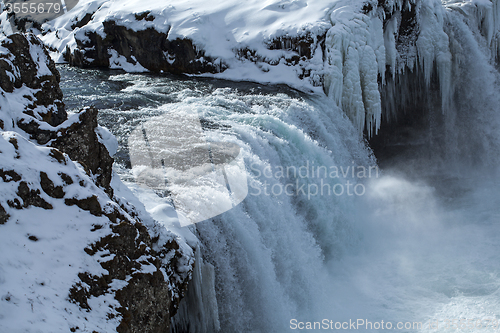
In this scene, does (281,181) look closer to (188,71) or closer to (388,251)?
(388,251)

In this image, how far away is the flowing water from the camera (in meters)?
4.14

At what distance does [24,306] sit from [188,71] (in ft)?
27.7

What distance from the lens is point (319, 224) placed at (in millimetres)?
5668

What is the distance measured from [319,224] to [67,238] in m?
4.04

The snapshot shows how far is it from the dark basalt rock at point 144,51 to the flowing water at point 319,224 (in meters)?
0.79

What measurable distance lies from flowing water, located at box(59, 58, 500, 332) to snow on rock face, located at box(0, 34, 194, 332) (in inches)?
42.6

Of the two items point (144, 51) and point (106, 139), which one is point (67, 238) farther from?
point (144, 51)

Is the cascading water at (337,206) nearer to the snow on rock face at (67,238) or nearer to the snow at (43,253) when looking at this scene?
the snow on rock face at (67,238)

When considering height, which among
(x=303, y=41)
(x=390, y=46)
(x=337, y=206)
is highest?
(x=303, y=41)

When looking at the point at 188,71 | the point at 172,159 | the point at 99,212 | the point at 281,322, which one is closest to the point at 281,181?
the point at 172,159

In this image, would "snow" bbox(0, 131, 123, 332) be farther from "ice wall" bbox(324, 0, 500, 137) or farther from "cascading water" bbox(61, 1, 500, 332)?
"ice wall" bbox(324, 0, 500, 137)

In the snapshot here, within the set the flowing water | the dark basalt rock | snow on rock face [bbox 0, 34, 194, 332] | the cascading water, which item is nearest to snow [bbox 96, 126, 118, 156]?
snow on rock face [bbox 0, 34, 194, 332]

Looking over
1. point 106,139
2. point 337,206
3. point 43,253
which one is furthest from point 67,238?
point 337,206

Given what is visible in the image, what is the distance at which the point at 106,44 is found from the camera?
11016 millimetres
